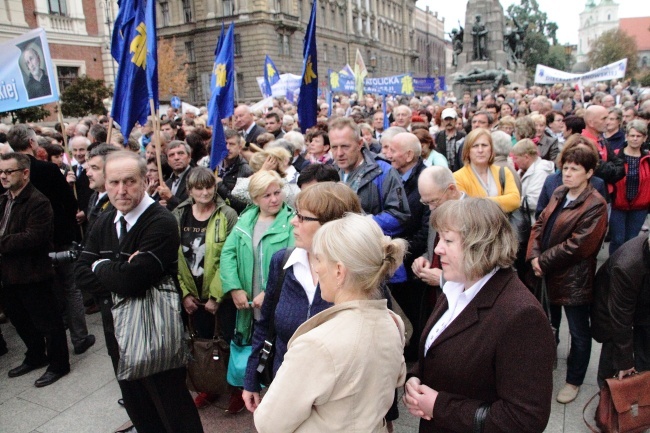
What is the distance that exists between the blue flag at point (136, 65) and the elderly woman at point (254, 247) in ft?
6.28

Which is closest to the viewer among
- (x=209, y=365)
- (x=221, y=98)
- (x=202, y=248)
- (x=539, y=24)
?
(x=209, y=365)

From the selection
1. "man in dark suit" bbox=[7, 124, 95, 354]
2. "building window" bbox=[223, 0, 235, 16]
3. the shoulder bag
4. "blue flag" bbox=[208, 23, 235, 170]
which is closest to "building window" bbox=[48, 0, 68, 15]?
"building window" bbox=[223, 0, 235, 16]

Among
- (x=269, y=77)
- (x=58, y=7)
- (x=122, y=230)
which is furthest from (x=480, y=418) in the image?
(x=58, y=7)

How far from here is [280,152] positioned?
4637mm

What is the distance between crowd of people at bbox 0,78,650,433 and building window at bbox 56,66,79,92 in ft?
77.2

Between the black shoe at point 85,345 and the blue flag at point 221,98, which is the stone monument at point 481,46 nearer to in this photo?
the blue flag at point 221,98

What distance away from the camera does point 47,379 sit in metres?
4.36

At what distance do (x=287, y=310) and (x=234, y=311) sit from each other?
151 centimetres

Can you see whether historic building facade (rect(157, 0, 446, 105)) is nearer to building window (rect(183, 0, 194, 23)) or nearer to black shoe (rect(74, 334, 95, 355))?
building window (rect(183, 0, 194, 23))

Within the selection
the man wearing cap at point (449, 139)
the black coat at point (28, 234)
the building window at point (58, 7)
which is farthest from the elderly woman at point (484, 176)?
the building window at point (58, 7)

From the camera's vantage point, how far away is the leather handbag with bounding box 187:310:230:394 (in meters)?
3.62

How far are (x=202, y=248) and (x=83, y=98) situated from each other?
54.8ft

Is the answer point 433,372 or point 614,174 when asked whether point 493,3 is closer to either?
point 614,174

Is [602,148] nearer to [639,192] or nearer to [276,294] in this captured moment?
[639,192]
